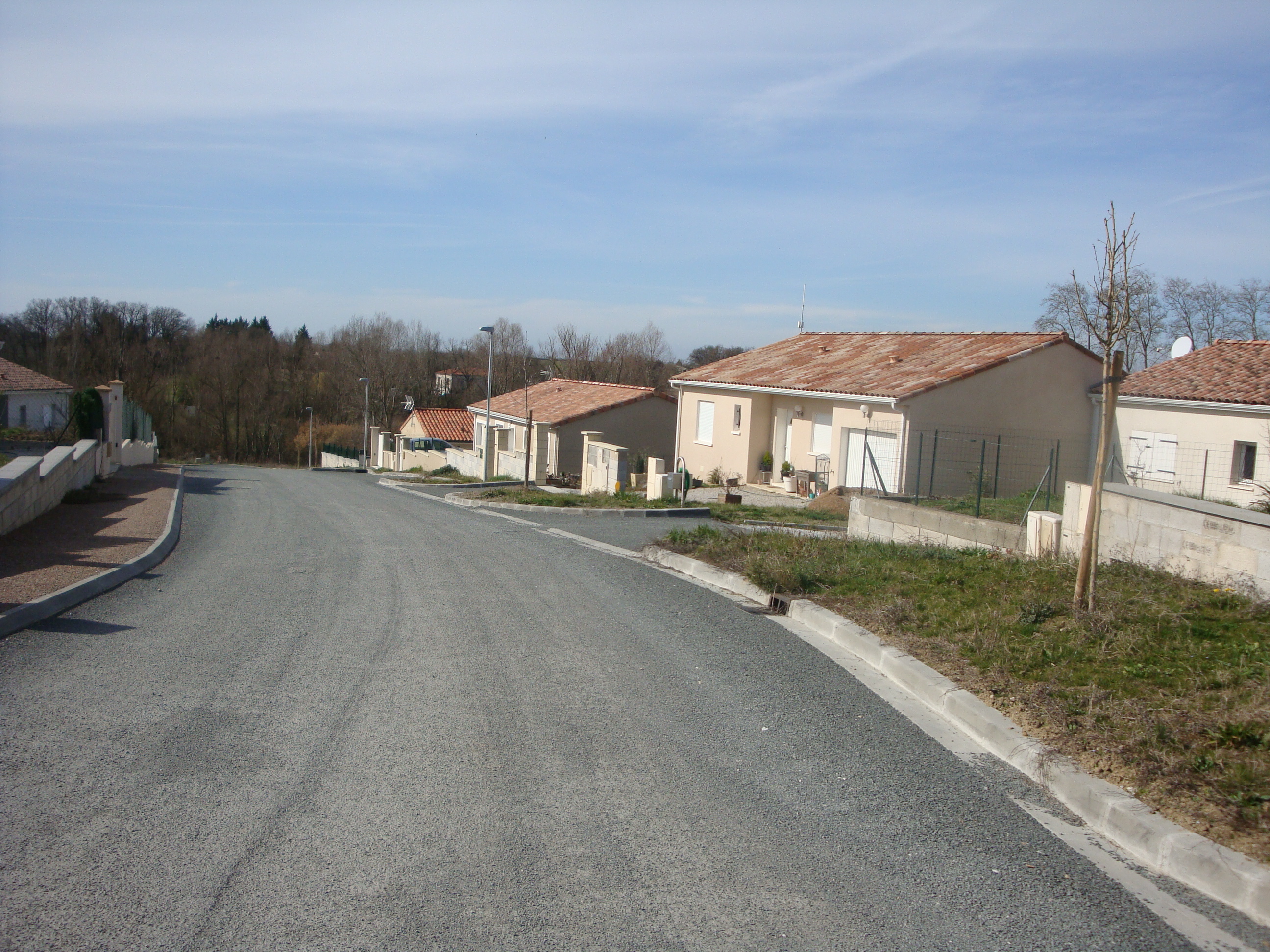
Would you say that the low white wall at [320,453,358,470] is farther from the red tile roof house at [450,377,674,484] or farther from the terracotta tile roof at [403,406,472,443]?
the red tile roof house at [450,377,674,484]

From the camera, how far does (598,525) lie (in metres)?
16.8

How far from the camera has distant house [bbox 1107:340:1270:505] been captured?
20562 mm

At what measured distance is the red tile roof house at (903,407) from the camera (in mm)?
22453

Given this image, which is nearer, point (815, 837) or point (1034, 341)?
point (815, 837)

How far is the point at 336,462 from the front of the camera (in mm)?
64312

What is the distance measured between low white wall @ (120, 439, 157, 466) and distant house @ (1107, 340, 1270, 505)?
88.4 ft

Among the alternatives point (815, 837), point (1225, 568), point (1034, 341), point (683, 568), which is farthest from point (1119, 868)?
point (1034, 341)

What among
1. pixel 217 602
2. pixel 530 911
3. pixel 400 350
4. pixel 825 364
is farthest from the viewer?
pixel 400 350

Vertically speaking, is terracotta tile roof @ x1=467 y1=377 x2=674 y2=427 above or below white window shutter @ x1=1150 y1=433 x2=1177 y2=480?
above

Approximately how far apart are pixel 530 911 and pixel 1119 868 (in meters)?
2.53

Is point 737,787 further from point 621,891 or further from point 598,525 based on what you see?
point 598,525

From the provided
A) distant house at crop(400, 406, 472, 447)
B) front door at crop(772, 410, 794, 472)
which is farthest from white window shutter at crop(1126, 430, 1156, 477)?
distant house at crop(400, 406, 472, 447)

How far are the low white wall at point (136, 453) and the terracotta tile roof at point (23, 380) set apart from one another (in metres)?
10.2

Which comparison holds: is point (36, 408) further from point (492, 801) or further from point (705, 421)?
point (492, 801)
